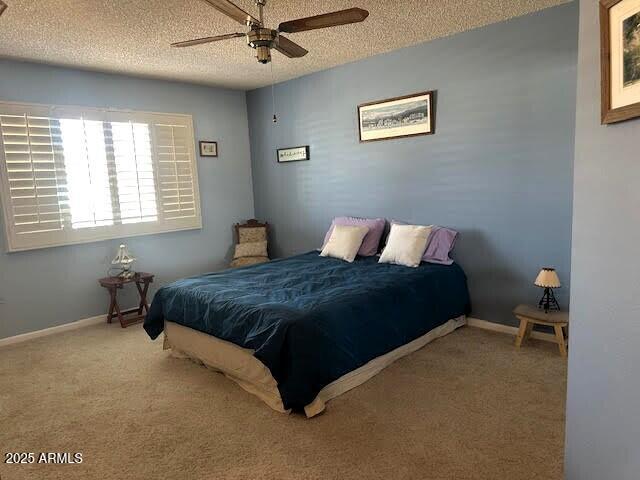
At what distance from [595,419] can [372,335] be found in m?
1.60

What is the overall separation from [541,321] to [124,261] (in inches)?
150

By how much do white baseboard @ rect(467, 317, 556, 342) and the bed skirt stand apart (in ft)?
1.65

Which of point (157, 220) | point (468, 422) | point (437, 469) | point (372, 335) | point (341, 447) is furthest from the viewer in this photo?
point (157, 220)

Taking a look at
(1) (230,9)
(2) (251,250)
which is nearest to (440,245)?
(2) (251,250)

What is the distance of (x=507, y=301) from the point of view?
11.7ft

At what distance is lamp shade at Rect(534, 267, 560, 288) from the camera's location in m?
3.05

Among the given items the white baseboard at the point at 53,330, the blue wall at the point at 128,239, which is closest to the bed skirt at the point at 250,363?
the white baseboard at the point at 53,330

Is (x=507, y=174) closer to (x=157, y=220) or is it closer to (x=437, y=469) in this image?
(x=437, y=469)

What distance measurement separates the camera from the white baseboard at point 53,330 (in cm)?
381

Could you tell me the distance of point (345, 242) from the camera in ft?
13.4

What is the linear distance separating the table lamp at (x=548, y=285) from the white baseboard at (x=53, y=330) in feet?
13.5

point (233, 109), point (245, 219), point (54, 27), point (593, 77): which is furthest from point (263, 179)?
point (593, 77)

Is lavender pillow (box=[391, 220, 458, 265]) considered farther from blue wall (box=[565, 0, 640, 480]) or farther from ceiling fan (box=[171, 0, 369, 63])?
blue wall (box=[565, 0, 640, 480])

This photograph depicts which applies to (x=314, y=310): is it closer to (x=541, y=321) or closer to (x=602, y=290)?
(x=602, y=290)
